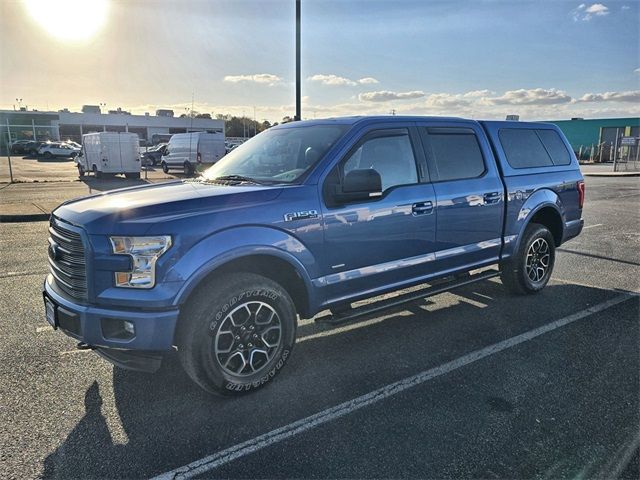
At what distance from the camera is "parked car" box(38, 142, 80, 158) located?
46656 mm

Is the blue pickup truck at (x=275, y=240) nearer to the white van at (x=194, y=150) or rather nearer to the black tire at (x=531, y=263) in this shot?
the black tire at (x=531, y=263)

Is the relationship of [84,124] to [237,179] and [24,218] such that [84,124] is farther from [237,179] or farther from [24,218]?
Result: [237,179]

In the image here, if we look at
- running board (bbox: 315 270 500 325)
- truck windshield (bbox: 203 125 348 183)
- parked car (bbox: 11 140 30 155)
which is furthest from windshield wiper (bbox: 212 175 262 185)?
parked car (bbox: 11 140 30 155)

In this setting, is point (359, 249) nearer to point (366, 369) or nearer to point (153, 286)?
point (366, 369)

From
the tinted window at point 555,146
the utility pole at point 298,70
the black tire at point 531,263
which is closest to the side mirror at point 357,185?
the black tire at point 531,263

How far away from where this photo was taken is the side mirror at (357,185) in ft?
12.1

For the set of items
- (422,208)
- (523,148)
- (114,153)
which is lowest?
(422,208)

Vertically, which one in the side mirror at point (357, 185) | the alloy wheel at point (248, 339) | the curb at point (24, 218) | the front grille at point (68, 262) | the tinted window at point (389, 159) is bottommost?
the curb at point (24, 218)

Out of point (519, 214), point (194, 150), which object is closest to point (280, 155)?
point (519, 214)

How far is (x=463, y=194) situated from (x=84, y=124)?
75.9 m

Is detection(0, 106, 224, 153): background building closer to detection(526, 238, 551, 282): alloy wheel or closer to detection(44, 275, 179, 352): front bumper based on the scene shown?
detection(526, 238, 551, 282): alloy wheel

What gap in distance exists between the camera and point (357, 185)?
3.69m

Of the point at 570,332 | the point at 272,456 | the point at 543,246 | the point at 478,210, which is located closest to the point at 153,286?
the point at 272,456

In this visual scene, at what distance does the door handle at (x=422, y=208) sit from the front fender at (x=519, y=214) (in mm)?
1378
